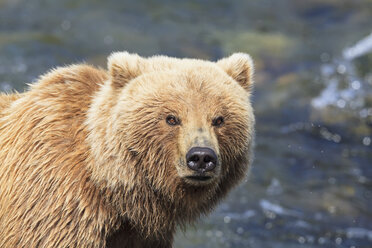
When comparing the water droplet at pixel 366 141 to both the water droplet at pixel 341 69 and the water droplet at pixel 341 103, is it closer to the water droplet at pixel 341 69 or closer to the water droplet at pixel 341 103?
the water droplet at pixel 341 103

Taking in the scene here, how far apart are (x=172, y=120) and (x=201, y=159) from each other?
0.45 m

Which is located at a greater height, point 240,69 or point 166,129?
point 240,69

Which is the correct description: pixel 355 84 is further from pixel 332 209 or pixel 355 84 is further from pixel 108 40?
pixel 108 40

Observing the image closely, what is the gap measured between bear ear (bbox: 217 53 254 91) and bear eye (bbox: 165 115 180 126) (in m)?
0.81

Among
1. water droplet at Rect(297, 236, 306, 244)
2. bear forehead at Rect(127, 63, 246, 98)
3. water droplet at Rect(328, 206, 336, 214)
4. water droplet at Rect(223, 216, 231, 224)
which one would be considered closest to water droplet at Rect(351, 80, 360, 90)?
water droplet at Rect(328, 206, 336, 214)

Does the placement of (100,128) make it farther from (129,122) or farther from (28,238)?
(28,238)

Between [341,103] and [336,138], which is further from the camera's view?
[341,103]

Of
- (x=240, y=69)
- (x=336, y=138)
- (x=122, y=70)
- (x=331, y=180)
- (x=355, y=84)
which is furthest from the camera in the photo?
(x=355, y=84)

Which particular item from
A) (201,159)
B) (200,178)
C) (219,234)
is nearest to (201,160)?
(201,159)

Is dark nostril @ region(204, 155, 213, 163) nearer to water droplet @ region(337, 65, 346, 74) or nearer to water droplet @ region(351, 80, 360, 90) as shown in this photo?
water droplet @ region(351, 80, 360, 90)

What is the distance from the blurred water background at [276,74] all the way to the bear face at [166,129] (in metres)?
4.24

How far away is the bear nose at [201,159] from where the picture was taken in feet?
15.0

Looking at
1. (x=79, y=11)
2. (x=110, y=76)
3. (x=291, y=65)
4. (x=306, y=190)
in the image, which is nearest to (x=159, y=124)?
(x=110, y=76)

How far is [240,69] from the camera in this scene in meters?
5.46
